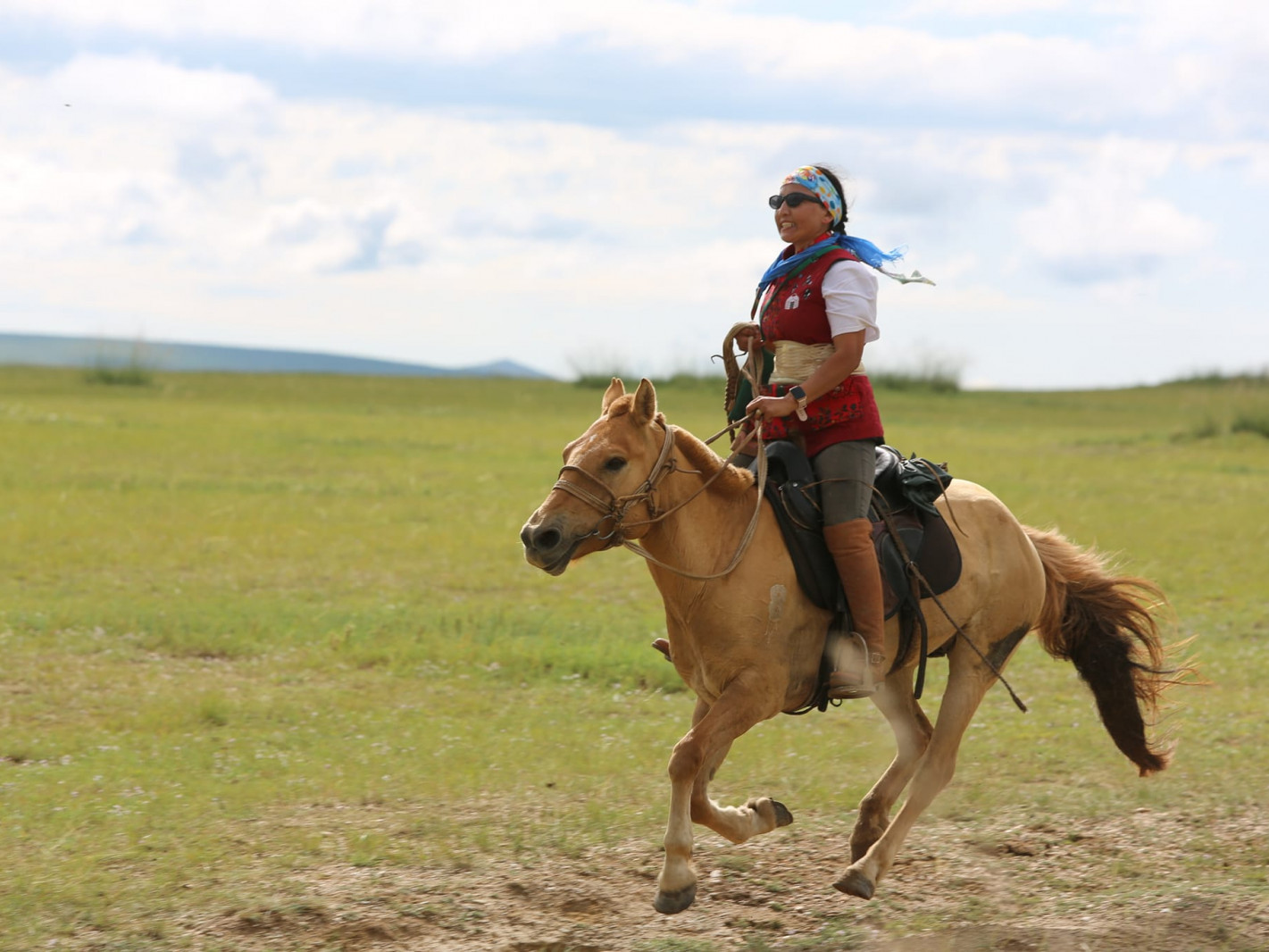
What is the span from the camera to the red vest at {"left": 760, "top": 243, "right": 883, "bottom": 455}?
220 inches

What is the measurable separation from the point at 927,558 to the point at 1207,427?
2754 centimetres

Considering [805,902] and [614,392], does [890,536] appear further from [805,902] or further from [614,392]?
[805,902]

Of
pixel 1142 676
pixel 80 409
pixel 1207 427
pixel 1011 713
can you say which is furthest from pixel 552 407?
pixel 1142 676

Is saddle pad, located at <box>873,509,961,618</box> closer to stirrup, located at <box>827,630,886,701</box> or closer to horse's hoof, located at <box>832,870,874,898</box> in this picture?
stirrup, located at <box>827,630,886,701</box>

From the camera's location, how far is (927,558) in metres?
6.07

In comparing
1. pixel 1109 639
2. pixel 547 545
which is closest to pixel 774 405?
pixel 547 545

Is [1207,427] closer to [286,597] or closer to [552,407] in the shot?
[552,407]

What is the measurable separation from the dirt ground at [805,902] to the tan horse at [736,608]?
315mm

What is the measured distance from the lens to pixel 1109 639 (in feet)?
22.2

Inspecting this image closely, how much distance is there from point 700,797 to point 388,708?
4462 mm

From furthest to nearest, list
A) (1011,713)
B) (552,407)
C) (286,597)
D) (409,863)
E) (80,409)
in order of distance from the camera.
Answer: (552,407), (80,409), (286,597), (1011,713), (409,863)

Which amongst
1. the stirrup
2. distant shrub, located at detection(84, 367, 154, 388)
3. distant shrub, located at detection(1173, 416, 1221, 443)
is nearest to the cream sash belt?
the stirrup

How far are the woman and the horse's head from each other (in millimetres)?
517

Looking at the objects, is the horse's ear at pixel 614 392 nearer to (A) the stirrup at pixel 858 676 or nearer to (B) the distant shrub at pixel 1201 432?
(A) the stirrup at pixel 858 676
